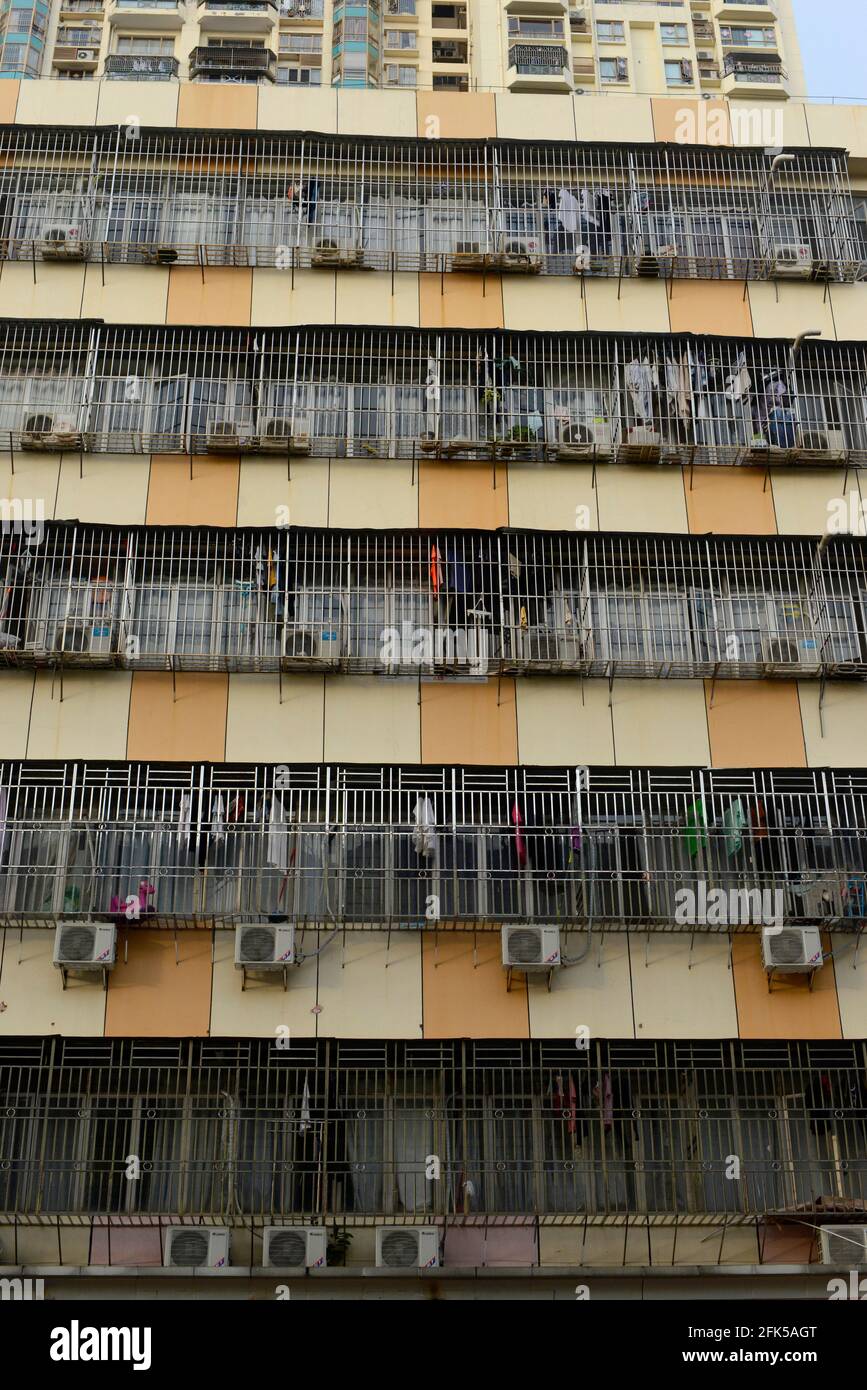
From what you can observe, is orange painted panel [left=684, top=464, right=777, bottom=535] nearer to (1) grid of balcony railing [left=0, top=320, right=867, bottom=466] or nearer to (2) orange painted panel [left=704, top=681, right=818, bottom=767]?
(1) grid of balcony railing [left=0, top=320, right=867, bottom=466]

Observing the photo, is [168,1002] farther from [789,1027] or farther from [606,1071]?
[789,1027]

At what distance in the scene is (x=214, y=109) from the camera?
23.2 m

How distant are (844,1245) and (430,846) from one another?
7.11m

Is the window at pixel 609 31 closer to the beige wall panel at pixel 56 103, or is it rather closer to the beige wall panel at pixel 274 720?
the beige wall panel at pixel 56 103

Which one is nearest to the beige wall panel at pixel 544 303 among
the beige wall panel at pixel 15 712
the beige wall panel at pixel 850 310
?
the beige wall panel at pixel 850 310

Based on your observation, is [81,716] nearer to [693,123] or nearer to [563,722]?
[563,722]

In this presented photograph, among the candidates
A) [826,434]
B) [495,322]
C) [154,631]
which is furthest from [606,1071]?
[495,322]

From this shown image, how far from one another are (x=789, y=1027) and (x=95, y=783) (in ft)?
32.8

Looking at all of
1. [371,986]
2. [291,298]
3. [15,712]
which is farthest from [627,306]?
[371,986]

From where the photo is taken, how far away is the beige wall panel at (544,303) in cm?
2194

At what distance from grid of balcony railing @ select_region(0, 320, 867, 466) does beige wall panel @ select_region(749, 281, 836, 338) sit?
42 cm

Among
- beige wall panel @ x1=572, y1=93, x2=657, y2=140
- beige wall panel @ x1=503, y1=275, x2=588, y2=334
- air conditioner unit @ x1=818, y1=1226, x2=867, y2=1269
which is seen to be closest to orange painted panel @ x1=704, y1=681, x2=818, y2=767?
air conditioner unit @ x1=818, y1=1226, x2=867, y2=1269

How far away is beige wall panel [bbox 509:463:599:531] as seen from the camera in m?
20.4

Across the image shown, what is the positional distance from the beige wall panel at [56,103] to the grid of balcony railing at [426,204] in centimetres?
47
